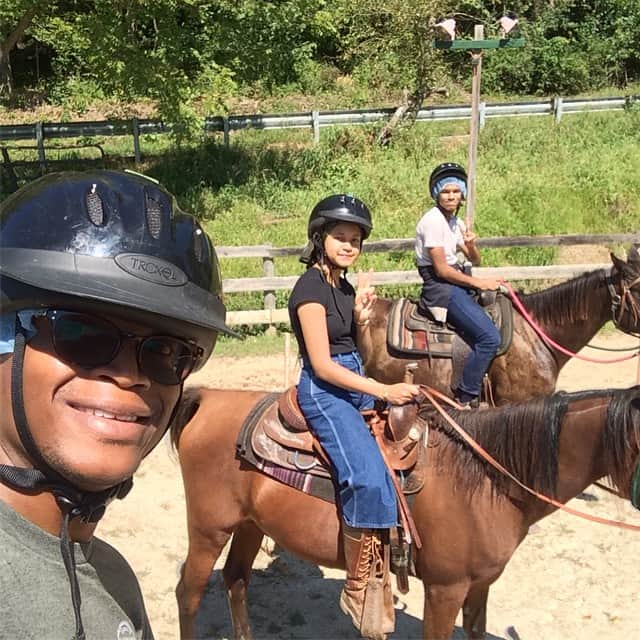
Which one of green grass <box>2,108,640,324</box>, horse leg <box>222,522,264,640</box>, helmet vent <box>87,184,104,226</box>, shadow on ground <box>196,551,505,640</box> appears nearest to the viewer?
helmet vent <box>87,184,104,226</box>

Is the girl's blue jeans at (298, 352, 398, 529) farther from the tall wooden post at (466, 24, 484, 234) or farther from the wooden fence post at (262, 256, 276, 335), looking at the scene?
the wooden fence post at (262, 256, 276, 335)

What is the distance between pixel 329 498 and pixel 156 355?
89.6 inches

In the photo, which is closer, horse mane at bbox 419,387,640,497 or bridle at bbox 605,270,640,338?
horse mane at bbox 419,387,640,497

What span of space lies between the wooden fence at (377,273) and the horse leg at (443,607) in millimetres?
6088

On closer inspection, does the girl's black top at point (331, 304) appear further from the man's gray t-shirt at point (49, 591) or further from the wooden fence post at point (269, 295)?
the wooden fence post at point (269, 295)

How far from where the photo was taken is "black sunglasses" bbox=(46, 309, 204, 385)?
125 cm

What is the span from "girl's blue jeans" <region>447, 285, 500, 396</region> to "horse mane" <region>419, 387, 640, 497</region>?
206 centimetres

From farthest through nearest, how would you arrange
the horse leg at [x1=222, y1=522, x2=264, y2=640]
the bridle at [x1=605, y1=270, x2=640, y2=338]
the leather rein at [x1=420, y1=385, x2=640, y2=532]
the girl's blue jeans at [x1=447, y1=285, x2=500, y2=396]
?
1. the bridle at [x1=605, y1=270, x2=640, y2=338]
2. the girl's blue jeans at [x1=447, y1=285, x2=500, y2=396]
3. the horse leg at [x1=222, y1=522, x2=264, y2=640]
4. the leather rein at [x1=420, y1=385, x2=640, y2=532]

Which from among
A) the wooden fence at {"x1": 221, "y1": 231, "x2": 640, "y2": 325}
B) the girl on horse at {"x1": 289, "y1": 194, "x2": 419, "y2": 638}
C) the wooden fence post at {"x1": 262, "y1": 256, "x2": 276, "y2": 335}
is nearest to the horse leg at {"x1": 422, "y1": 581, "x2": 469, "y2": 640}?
the girl on horse at {"x1": 289, "y1": 194, "x2": 419, "y2": 638}

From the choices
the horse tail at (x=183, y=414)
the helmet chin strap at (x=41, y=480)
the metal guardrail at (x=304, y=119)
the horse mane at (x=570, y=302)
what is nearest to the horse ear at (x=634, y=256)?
the horse mane at (x=570, y=302)

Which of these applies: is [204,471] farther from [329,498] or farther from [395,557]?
[395,557]

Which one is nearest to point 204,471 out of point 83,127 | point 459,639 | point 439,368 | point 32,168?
point 459,639

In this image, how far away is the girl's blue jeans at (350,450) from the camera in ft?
10.5

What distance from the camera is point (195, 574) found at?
3.89 m
